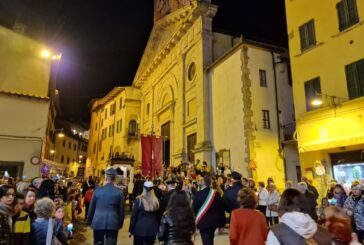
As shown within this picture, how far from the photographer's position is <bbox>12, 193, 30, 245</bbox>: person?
381cm

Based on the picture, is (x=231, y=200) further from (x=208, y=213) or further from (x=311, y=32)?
(x=311, y=32)

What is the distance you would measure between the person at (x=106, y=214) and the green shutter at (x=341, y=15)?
13165 millimetres

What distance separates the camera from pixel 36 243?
3973mm

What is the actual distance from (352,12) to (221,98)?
10143mm

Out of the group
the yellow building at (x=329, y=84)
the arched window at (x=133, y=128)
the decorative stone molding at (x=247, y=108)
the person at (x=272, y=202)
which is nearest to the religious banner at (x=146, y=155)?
the decorative stone molding at (x=247, y=108)

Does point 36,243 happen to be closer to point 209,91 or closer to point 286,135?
point 286,135

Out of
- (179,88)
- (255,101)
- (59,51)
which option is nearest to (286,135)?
(255,101)

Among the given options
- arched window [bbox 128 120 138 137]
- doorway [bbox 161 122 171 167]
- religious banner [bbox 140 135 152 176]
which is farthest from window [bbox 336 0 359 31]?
arched window [bbox 128 120 138 137]

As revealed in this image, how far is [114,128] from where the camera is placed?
41.1 metres

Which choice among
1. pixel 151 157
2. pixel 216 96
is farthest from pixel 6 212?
pixel 216 96

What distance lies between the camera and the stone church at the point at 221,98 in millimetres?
19156

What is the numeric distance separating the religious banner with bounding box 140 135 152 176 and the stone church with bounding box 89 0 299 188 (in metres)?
3.45

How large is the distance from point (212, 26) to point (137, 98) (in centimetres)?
1659

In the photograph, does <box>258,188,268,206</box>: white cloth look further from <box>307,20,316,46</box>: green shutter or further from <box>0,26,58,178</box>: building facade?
<box>0,26,58,178</box>: building facade
